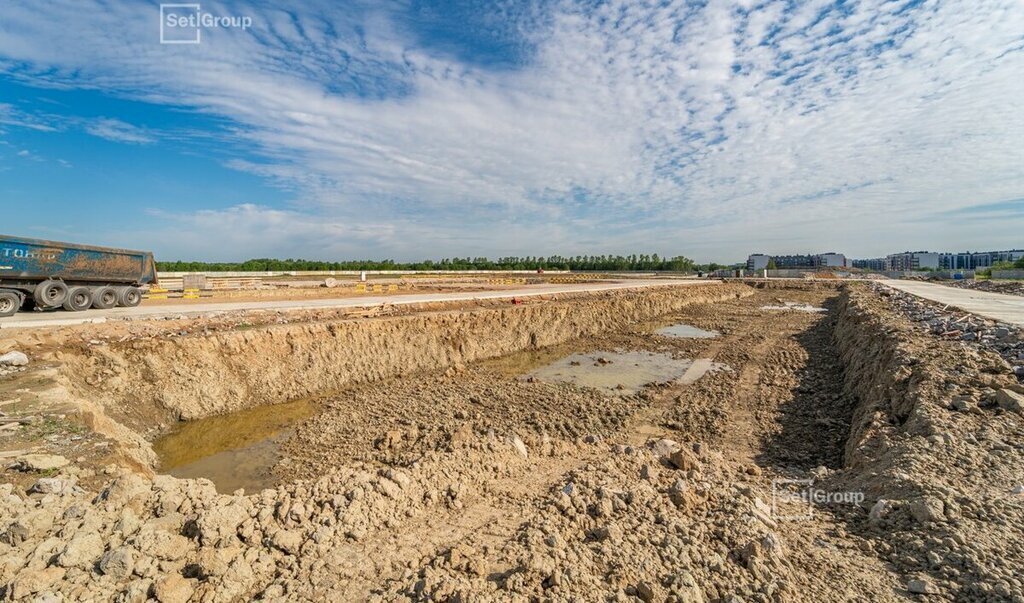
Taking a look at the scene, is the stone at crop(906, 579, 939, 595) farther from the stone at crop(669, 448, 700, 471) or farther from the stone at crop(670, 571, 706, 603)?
the stone at crop(669, 448, 700, 471)

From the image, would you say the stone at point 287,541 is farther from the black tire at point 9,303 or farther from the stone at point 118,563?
the black tire at point 9,303

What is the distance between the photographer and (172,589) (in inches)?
129

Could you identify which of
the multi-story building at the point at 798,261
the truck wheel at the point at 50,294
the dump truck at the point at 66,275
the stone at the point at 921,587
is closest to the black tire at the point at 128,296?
the dump truck at the point at 66,275

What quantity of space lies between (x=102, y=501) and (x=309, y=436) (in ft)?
15.3

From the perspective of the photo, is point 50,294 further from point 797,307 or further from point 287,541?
point 797,307

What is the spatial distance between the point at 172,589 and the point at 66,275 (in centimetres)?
1641

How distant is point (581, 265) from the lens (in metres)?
91.6

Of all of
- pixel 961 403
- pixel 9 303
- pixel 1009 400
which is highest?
pixel 9 303

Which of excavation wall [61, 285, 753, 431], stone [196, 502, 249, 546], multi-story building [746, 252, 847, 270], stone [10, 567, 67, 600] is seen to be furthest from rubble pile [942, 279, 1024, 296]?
multi-story building [746, 252, 847, 270]

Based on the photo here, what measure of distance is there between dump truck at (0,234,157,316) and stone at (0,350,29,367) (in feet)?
19.0

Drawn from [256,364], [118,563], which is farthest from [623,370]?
[118,563]

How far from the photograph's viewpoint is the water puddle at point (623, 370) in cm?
1308

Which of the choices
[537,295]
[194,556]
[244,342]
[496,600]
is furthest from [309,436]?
[537,295]

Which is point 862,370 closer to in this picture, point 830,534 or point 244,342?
point 830,534
